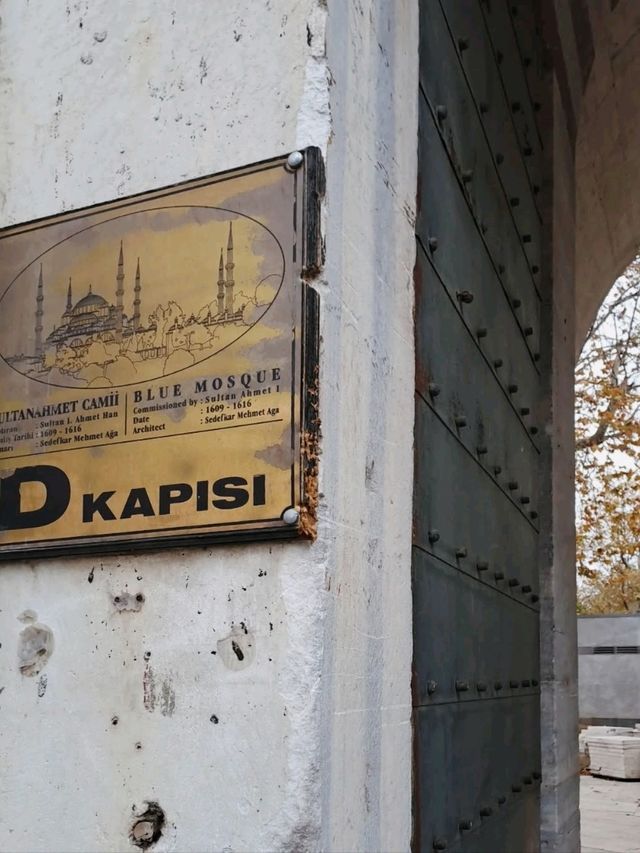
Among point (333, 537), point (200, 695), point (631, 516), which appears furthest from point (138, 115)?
point (631, 516)

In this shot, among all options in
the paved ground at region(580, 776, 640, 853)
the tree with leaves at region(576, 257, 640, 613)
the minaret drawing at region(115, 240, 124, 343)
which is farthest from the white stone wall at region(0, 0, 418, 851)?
the tree with leaves at region(576, 257, 640, 613)

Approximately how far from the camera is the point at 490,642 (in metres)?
2.93

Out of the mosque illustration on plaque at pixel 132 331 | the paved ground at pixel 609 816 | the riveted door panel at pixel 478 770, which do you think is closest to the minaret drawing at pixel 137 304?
the mosque illustration on plaque at pixel 132 331

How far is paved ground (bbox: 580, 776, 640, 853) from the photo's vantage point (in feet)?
18.7

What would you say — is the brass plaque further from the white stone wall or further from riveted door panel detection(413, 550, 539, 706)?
riveted door panel detection(413, 550, 539, 706)

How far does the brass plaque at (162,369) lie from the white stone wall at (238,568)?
0.14 feet

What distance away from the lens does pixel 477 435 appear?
9.28 feet

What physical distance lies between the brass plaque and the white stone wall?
4 centimetres

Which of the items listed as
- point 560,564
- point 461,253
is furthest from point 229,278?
point 560,564

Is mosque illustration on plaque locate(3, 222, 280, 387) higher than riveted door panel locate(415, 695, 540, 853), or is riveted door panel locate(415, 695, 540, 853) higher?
mosque illustration on plaque locate(3, 222, 280, 387)

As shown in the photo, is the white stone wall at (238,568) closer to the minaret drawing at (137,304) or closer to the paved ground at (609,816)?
the minaret drawing at (137,304)

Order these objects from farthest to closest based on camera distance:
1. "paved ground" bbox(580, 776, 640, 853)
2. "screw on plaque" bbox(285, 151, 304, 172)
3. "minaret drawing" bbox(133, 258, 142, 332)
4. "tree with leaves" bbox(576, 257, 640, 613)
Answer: "tree with leaves" bbox(576, 257, 640, 613), "paved ground" bbox(580, 776, 640, 853), "minaret drawing" bbox(133, 258, 142, 332), "screw on plaque" bbox(285, 151, 304, 172)

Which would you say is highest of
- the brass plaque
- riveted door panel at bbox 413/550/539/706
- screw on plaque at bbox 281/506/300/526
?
the brass plaque

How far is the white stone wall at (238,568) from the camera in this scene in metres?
1.72
